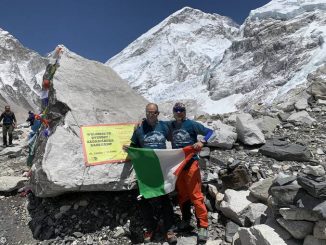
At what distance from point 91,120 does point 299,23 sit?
133 meters

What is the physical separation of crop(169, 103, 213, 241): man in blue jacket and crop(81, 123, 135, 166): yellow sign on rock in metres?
1.13

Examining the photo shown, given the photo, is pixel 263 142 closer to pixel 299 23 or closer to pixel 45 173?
pixel 45 173

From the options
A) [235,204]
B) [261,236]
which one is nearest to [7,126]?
[235,204]

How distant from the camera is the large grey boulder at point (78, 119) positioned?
20.1ft

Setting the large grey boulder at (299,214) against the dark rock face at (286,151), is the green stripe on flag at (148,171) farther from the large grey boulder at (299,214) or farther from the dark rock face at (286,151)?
the dark rock face at (286,151)

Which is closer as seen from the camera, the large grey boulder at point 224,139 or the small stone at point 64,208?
the small stone at point 64,208

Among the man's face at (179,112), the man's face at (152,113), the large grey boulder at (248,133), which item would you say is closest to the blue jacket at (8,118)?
the large grey boulder at (248,133)

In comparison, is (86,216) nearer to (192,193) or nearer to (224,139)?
(192,193)

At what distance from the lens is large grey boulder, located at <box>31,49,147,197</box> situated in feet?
20.1

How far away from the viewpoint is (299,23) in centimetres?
12975

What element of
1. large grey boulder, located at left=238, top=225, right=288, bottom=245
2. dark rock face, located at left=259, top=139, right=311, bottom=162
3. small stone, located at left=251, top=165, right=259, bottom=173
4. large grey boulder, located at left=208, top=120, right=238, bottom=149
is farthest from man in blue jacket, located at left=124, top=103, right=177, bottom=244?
dark rock face, located at left=259, top=139, right=311, bottom=162

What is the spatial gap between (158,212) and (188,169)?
29.5 inches

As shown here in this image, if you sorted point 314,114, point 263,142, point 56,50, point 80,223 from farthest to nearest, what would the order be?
point 314,114 < point 56,50 < point 263,142 < point 80,223

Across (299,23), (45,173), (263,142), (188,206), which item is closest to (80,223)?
(45,173)
